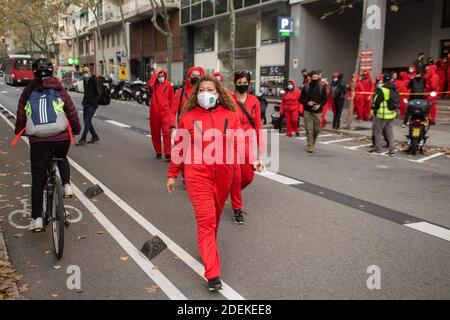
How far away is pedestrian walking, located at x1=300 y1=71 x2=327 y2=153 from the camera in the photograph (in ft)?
35.8

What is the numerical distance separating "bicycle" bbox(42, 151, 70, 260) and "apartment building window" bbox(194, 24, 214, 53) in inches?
1168

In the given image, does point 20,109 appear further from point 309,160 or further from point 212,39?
point 212,39

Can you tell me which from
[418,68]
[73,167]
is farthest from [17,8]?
[73,167]

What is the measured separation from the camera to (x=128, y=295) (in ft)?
12.7

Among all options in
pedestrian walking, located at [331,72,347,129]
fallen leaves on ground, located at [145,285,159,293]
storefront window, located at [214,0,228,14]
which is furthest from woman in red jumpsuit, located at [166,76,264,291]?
storefront window, located at [214,0,228,14]

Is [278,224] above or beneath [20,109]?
beneath

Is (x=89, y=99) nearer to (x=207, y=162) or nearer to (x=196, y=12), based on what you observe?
(x=207, y=162)

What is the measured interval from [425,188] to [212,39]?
2762cm

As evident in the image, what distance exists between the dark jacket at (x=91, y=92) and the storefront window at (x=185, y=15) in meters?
24.2

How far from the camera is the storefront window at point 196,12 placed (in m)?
33.1

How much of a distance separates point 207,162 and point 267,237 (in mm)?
1600

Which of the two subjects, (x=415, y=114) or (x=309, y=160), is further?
(x=415, y=114)

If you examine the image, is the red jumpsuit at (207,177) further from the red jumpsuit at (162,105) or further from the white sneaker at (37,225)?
the red jumpsuit at (162,105)

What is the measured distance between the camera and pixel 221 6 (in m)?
30.0
